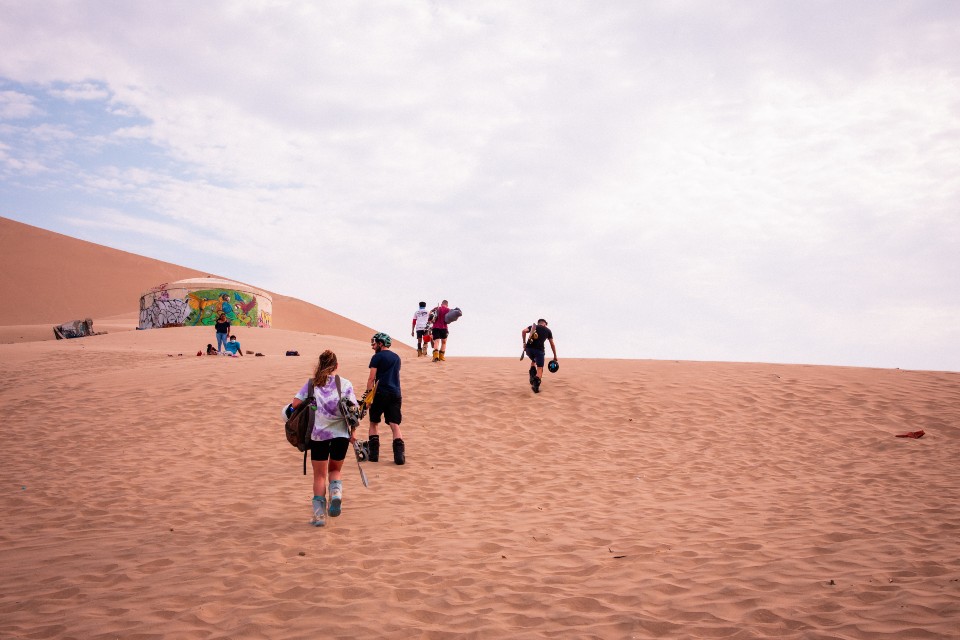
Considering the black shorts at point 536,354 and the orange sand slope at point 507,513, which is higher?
the black shorts at point 536,354

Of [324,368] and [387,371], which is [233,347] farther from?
[324,368]

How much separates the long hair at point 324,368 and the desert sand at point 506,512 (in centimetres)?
155

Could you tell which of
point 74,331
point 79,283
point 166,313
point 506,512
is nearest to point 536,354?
point 506,512

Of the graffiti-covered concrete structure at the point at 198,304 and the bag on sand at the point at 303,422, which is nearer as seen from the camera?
the bag on sand at the point at 303,422

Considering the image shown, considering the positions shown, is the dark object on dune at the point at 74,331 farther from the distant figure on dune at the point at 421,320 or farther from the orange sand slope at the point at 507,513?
the distant figure on dune at the point at 421,320

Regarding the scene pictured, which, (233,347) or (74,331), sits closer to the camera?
(233,347)

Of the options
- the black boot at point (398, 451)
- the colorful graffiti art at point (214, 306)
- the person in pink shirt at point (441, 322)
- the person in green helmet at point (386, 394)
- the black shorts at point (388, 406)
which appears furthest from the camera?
the colorful graffiti art at point (214, 306)

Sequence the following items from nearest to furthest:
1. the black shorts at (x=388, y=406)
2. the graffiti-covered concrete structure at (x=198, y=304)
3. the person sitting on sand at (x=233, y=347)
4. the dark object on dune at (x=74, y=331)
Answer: the black shorts at (x=388, y=406) < the person sitting on sand at (x=233, y=347) < the dark object on dune at (x=74, y=331) < the graffiti-covered concrete structure at (x=198, y=304)

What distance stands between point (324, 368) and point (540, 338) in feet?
24.4

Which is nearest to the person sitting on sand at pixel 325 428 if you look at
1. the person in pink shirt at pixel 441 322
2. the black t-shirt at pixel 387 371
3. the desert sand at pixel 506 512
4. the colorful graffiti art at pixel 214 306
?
the desert sand at pixel 506 512

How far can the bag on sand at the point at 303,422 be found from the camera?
6.48 meters

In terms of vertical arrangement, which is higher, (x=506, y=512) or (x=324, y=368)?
(x=324, y=368)

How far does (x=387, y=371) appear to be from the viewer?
956 cm

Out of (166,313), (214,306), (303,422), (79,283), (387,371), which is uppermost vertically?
(79,283)
